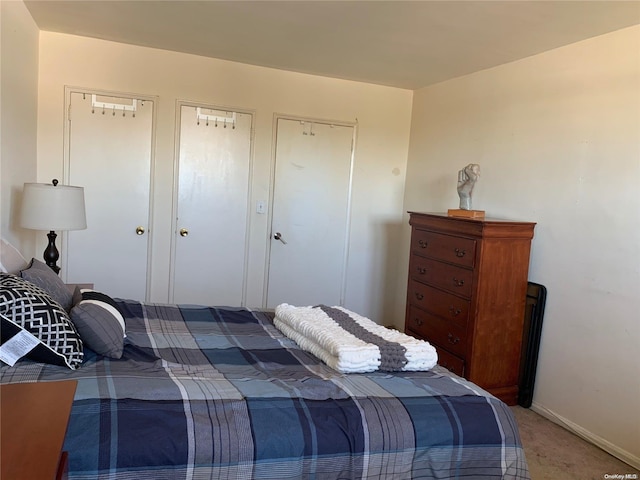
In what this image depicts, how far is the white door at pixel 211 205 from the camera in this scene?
4.27 m

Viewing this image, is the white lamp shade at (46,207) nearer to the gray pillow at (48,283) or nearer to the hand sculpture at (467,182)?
the gray pillow at (48,283)

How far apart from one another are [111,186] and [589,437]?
3.75m

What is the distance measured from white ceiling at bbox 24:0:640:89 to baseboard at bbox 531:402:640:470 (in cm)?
231

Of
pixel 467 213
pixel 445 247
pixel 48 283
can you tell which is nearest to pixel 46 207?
pixel 48 283

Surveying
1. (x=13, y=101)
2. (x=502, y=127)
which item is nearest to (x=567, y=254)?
(x=502, y=127)

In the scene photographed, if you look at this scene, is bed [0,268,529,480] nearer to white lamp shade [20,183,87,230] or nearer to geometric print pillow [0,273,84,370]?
geometric print pillow [0,273,84,370]

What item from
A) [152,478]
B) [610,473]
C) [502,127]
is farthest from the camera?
[502,127]

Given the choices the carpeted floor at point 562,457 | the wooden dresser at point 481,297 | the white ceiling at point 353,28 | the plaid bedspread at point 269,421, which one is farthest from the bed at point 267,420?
the white ceiling at point 353,28

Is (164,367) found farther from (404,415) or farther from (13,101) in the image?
(13,101)

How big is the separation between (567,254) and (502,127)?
1.08 metres

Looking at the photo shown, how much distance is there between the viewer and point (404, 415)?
1.64 meters

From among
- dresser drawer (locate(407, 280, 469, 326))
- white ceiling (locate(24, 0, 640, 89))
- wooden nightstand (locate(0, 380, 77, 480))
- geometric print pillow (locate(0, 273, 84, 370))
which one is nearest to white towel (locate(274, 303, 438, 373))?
geometric print pillow (locate(0, 273, 84, 370))

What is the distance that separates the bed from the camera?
4.60 feet

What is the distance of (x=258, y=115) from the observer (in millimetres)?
4434
